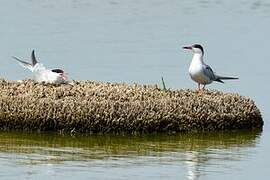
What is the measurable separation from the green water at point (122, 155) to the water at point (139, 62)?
0.01 meters

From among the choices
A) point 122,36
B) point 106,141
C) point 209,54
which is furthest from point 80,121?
point 122,36

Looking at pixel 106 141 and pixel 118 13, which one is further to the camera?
pixel 118 13

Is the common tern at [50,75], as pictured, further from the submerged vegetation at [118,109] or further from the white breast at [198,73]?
the white breast at [198,73]

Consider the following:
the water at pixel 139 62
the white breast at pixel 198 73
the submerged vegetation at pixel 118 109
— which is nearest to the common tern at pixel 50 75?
the submerged vegetation at pixel 118 109

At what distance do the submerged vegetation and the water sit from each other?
211mm

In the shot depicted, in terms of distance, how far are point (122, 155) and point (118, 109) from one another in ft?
4.36

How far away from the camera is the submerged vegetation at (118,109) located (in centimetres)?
1638

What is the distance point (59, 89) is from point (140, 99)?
1.17 m

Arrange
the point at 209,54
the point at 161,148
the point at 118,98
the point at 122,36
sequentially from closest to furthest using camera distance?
the point at 161,148
the point at 118,98
the point at 209,54
the point at 122,36

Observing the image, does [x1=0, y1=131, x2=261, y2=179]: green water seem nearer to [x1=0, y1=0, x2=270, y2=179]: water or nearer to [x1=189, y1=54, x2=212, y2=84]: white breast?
[x1=0, y1=0, x2=270, y2=179]: water

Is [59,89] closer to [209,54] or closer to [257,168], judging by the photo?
[257,168]

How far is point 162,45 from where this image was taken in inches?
1014

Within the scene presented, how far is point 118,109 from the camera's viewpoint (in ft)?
54.2

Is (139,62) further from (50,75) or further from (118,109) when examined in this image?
(118,109)
